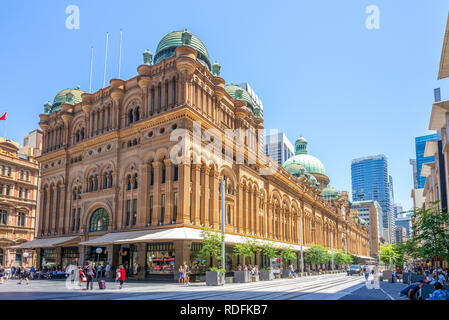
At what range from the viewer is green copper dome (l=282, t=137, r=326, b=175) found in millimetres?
A: 113287

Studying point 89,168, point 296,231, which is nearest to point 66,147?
point 89,168

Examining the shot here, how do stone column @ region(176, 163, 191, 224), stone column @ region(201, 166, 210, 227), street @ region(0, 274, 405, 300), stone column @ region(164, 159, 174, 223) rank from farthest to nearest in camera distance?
stone column @ region(201, 166, 210, 227), stone column @ region(164, 159, 174, 223), stone column @ region(176, 163, 191, 224), street @ region(0, 274, 405, 300)

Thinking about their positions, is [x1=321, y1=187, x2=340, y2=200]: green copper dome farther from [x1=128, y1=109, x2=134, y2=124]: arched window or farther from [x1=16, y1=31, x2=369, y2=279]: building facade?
[x1=128, y1=109, x2=134, y2=124]: arched window

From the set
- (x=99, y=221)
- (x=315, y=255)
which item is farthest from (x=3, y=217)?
(x=315, y=255)

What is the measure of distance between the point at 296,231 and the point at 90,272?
5095 cm

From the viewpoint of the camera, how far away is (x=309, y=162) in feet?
377

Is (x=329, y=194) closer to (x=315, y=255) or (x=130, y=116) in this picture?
(x=315, y=255)

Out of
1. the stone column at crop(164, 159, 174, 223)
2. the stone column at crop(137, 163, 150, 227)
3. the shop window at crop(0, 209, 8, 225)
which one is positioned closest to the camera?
the stone column at crop(164, 159, 174, 223)

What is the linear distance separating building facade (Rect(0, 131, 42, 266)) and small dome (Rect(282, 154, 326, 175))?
218 ft

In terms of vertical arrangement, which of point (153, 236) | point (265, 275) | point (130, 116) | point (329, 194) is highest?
point (130, 116)

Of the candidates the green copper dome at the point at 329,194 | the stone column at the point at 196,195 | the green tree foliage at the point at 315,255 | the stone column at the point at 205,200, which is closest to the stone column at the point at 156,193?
the stone column at the point at 196,195

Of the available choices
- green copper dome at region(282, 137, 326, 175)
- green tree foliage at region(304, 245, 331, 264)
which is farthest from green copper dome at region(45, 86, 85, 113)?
green copper dome at region(282, 137, 326, 175)

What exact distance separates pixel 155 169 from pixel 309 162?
261 feet
